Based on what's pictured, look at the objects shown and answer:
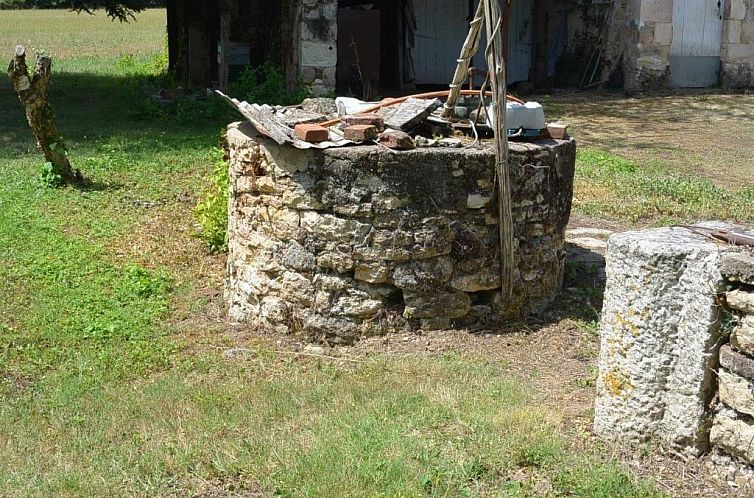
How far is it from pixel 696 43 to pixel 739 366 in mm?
14693

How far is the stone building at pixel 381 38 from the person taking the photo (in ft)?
52.7

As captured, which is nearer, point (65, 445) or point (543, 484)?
point (543, 484)

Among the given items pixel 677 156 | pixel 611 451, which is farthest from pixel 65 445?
pixel 677 156

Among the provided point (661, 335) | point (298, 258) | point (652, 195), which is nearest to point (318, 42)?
point (652, 195)

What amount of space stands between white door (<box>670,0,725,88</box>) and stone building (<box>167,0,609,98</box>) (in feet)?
4.83

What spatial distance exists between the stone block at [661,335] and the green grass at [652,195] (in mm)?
4979

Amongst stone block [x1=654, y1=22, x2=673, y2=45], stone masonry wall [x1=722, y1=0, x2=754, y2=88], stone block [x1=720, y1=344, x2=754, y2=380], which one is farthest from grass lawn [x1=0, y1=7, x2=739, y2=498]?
stone masonry wall [x1=722, y1=0, x2=754, y2=88]

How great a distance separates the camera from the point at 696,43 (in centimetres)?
1688

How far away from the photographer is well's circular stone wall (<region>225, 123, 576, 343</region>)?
5.81m

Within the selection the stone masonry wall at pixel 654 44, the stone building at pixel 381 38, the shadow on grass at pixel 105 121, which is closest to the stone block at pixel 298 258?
the shadow on grass at pixel 105 121

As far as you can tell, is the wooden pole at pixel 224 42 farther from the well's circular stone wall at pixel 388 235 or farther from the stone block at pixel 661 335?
the stone block at pixel 661 335

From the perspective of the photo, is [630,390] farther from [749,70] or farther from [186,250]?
[749,70]

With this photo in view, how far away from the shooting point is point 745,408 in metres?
3.53

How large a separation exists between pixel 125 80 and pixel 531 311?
1492 cm
